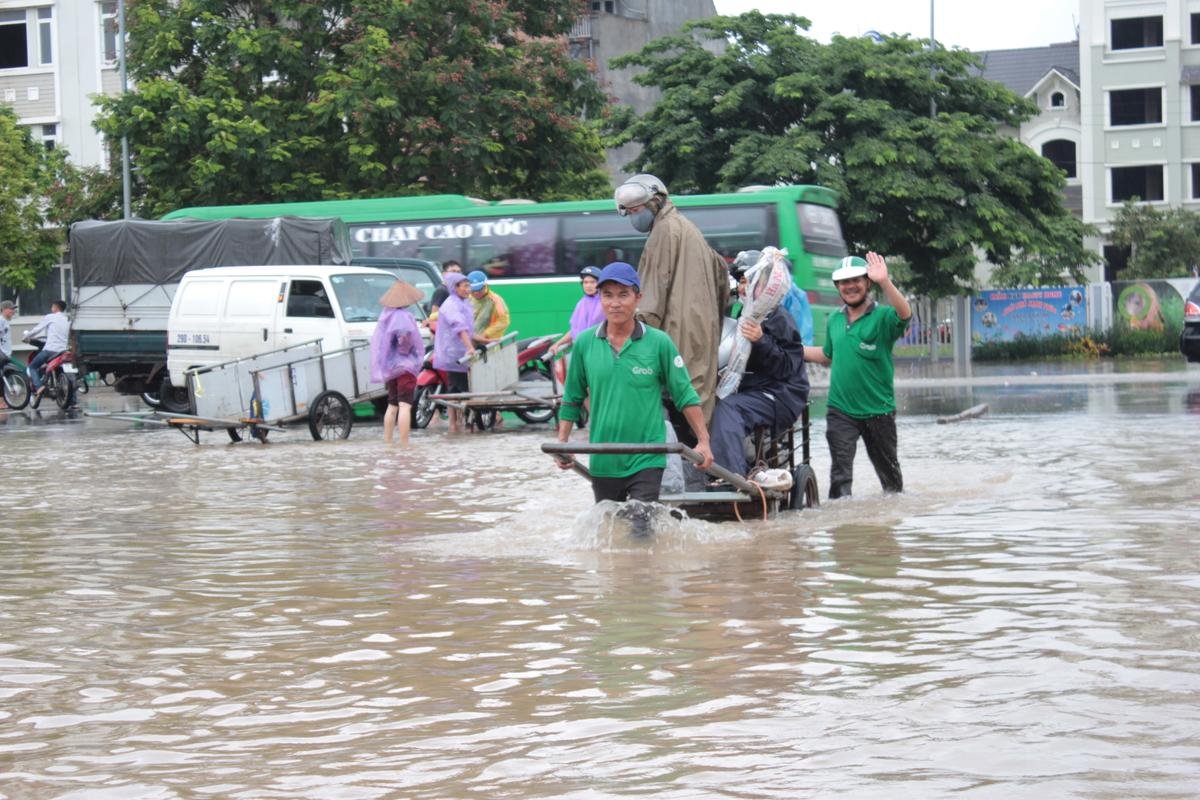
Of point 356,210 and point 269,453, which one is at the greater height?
point 356,210

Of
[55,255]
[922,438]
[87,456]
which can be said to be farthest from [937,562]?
[55,255]

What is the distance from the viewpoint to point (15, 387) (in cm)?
3212

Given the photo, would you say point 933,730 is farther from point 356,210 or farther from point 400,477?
point 356,210

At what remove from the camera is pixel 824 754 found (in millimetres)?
5102

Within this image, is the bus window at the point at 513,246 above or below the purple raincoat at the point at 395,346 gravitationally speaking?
above

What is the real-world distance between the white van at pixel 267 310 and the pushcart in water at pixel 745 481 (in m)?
12.1

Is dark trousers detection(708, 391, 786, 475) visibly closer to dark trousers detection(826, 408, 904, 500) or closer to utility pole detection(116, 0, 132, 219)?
dark trousers detection(826, 408, 904, 500)

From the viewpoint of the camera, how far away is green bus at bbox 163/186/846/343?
30.2m

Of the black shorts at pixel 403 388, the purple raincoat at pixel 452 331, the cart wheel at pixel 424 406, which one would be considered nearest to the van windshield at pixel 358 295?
the cart wheel at pixel 424 406

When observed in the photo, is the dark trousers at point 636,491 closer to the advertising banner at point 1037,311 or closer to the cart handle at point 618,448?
the cart handle at point 618,448

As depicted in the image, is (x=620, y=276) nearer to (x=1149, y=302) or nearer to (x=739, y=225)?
(x=739, y=225)

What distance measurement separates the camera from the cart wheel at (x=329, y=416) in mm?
20562

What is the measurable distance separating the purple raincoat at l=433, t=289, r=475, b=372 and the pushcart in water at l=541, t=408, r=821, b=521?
32.7ft

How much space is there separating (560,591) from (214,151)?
31.5 m
